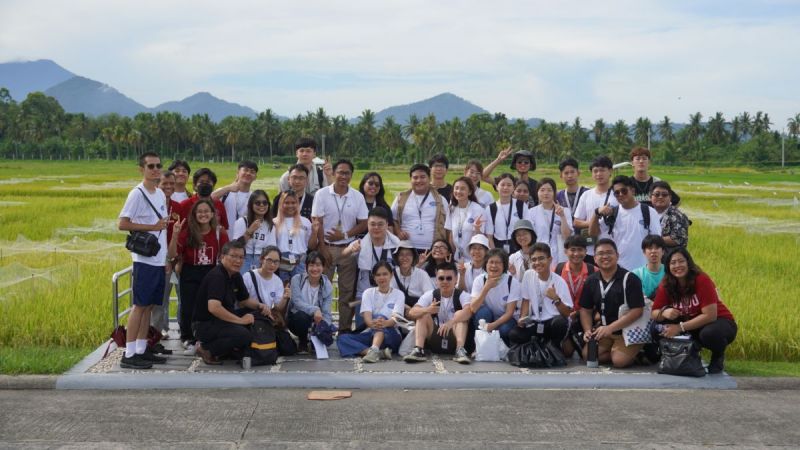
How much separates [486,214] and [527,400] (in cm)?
234

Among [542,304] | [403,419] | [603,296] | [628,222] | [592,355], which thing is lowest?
[403,419]

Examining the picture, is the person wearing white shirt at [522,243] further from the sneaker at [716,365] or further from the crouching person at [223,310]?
the crouching person at [223,310]

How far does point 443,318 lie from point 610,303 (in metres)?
1.52

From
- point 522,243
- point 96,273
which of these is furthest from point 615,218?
point 96,273

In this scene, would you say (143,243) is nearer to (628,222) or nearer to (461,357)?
(461,357)

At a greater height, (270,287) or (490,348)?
(270,287)

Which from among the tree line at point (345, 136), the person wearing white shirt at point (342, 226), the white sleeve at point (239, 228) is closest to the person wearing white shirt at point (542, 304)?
the person wearing white shirt at point (342, 226)

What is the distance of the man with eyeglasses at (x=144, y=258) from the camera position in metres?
6.24

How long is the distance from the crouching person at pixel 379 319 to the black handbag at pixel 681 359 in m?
2.34

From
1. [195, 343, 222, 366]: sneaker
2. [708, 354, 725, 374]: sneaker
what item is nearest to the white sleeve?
[195, 343, 222, 366]: sneaker

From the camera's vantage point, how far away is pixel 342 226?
7484 millimetres

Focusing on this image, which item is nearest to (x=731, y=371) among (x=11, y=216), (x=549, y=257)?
(x=549, y=257)

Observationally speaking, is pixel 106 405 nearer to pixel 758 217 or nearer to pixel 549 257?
pixel 549 257

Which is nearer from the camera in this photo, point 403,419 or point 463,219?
point 403,419
